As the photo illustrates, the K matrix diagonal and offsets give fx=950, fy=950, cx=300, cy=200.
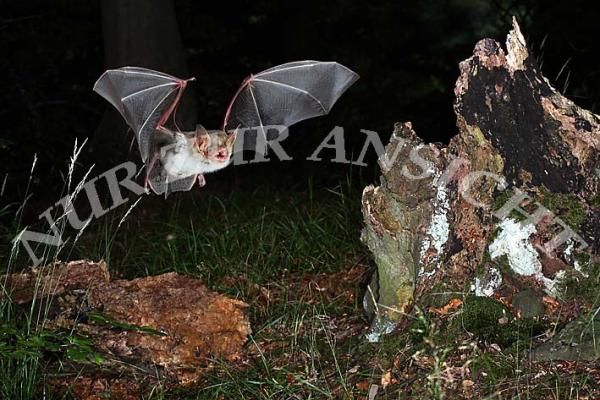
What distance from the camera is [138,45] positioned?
19.9ft

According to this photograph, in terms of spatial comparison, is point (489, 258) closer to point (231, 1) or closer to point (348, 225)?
point (348, 225)

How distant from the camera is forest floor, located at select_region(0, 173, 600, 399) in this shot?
2959 millimetres

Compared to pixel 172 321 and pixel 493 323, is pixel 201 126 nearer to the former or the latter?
pixel 172 321

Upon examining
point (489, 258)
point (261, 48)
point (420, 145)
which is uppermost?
point (420, 145)

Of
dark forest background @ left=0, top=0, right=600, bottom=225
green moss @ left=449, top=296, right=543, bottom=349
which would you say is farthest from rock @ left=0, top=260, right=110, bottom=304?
dark forest background @ left=0, top=0, right=600, bottom=225

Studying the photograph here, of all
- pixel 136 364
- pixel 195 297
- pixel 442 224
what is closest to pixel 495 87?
pixel 442 224

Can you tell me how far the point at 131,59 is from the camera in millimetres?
6059

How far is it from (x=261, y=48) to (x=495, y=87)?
5403 mm

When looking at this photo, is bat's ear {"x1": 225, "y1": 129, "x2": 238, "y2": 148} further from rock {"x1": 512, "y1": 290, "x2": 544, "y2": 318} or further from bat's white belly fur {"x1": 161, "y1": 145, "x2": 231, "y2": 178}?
rock {"x1": 512, "y1": 290, "x2": 544, "y2": 318}

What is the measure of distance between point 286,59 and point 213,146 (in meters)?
5.39

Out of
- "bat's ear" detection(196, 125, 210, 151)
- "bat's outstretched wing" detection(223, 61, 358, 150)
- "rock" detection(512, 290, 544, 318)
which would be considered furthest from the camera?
"bat's outstretched wing" detection(223, 61, 358, 150)

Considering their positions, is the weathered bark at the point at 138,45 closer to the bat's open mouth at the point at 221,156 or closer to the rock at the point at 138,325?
the rock at the point at 138,325

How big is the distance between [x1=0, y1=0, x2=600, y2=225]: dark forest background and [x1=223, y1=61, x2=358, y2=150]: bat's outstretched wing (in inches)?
100

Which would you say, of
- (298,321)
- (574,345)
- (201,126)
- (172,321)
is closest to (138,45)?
(172,321)
